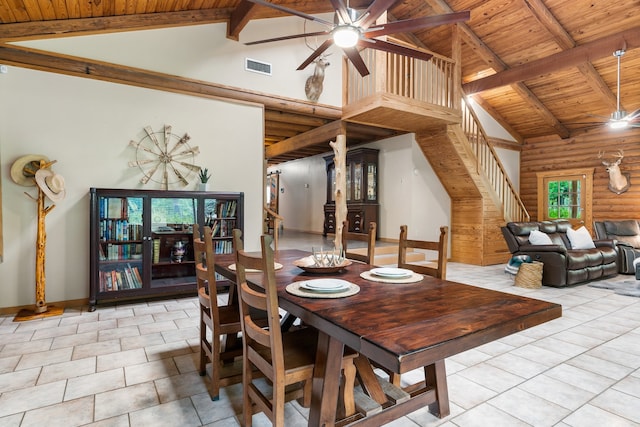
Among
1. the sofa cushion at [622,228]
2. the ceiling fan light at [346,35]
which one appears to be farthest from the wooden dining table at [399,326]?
the sofa cushion at [622,228]

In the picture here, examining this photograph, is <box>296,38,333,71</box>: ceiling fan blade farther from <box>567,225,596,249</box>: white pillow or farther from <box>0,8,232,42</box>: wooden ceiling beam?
<box>567,225,596,249</box>: white pillow

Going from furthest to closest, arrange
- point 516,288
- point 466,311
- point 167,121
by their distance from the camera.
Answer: point 516,288 < point 167,121 < point 466,311

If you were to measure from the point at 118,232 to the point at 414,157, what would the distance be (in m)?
5.44

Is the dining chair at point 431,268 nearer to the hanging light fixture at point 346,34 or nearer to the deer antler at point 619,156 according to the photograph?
the hanging light fixture at point 346,34

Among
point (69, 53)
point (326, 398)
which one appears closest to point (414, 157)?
point (69, 53)

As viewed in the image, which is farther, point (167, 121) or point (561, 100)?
point (561, 100)

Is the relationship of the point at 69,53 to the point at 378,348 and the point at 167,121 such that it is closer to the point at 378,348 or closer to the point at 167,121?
the point at 167,121

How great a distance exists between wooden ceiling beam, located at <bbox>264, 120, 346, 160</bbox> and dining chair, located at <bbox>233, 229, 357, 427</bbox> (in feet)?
15.2

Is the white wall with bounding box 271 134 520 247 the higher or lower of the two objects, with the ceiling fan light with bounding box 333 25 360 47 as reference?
lower

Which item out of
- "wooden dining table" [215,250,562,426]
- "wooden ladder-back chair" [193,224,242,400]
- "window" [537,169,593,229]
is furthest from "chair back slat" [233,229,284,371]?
"window" [537,169,593,229]

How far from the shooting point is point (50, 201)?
12.9 ft

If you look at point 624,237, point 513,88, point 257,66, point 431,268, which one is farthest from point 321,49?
point 624,237

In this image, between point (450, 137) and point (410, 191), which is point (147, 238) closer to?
point (410, 191)

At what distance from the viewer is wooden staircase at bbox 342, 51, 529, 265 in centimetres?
544
